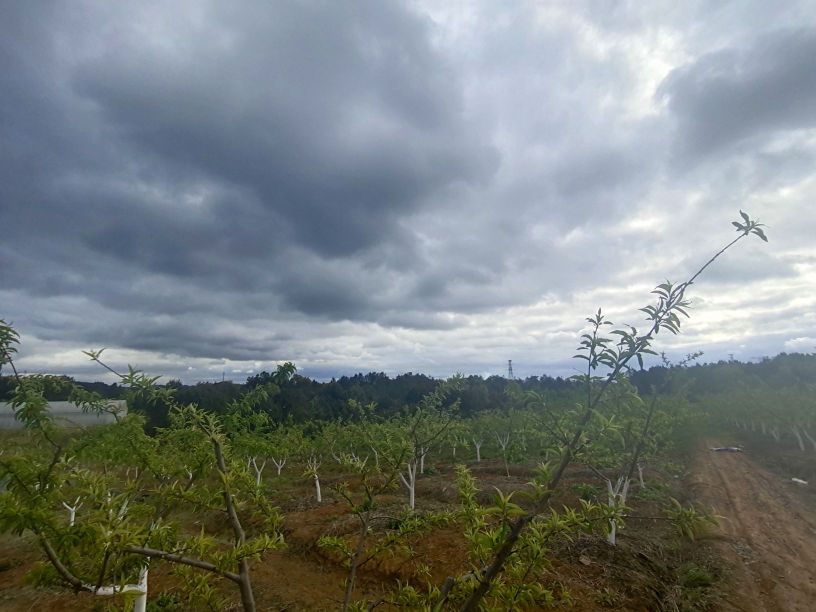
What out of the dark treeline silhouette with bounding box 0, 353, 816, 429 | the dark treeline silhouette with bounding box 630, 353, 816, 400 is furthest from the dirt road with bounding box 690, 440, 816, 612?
the dark treeline silhouette with bounding box 630, 353, 816, 400

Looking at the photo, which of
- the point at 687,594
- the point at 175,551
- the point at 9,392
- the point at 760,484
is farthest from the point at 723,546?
the point at 9,392

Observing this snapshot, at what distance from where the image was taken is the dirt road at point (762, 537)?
9898 mm

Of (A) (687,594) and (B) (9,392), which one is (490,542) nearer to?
(B) (9,392)

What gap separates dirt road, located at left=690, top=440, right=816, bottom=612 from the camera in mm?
9898

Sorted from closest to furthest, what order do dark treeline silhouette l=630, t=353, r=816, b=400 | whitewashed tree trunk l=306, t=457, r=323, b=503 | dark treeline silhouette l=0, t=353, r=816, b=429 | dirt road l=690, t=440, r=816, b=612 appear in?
whitewashed tree trunk l=306, t=457, r=323, b=503, dirt road l=690, t=440, r=816, b=612, dark treeline silhouette l=0, t=353, r=816, b=429, dark treeline silhouette l=630, t=353, r=816, b=400

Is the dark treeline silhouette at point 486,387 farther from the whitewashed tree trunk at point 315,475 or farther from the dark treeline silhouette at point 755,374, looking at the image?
the whitewashed tree trunk at point 315,475

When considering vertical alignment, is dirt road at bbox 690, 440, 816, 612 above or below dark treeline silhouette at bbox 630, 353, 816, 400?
below

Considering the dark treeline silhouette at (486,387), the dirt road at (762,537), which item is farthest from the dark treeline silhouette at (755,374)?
the dirt road at (762,537)

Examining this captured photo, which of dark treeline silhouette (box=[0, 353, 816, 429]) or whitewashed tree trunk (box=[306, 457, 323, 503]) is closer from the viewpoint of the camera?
whitewashed tree trunk (box=[306, 457, 323, 503])

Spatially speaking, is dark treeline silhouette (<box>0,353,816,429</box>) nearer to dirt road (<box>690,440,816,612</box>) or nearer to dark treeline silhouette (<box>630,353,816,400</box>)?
dark treeline silhouette (<box>630,353,816,400</box>)

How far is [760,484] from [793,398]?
41.0 ft

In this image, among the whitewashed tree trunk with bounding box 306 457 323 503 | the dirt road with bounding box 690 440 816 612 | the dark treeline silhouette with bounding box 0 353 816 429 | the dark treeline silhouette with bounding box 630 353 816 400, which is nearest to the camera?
the whitewashed tree trunk with bounding box 306 457 323 503

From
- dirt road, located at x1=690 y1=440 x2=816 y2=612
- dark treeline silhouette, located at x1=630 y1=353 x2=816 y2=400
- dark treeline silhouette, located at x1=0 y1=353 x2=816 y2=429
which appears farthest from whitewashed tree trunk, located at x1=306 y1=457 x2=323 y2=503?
dark treeline silhouette, located at x1=630 y1=353 x2=816 y2=400

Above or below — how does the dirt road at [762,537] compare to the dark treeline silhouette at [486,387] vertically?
below
